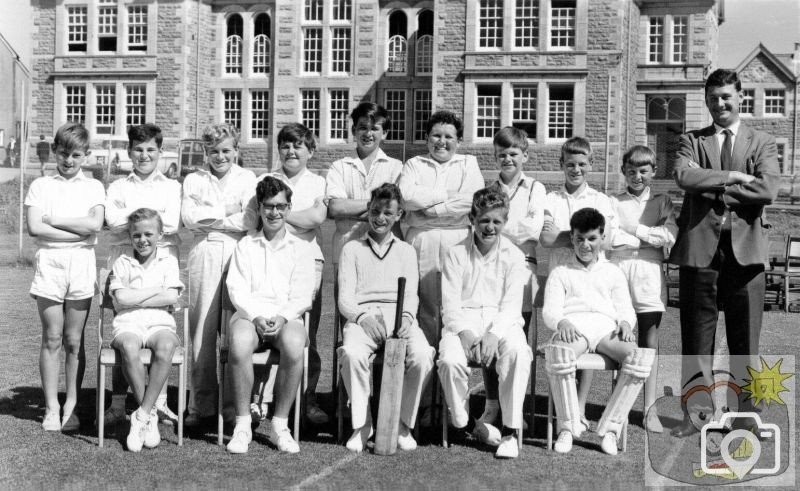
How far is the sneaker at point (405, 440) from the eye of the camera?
5.38 metres

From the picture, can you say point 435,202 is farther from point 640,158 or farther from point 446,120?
point 640,158

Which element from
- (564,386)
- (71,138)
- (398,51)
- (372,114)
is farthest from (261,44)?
(564,386)

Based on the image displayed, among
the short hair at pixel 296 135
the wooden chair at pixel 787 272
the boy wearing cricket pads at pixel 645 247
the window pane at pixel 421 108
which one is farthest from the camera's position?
the window pane at pixel 421 108

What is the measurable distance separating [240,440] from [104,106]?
38.2 meters

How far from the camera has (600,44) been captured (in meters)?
34.6

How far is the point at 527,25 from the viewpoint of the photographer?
35.6 metres

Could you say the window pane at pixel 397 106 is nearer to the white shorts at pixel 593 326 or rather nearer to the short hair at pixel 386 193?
the short hair at pixel 386 193

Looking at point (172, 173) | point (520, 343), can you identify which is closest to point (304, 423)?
point (520, 343)

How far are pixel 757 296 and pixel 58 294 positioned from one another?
15.2 ft

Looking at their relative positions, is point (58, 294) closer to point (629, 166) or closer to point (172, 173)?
point (629, 166)

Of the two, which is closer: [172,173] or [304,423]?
[304,423]

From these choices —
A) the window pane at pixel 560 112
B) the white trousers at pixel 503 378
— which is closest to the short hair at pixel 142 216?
the white trousers at pixel 503 378

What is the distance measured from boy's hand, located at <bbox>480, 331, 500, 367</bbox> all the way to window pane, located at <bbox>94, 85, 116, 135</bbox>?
125 ft

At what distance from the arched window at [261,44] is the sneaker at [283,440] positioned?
3678cm
